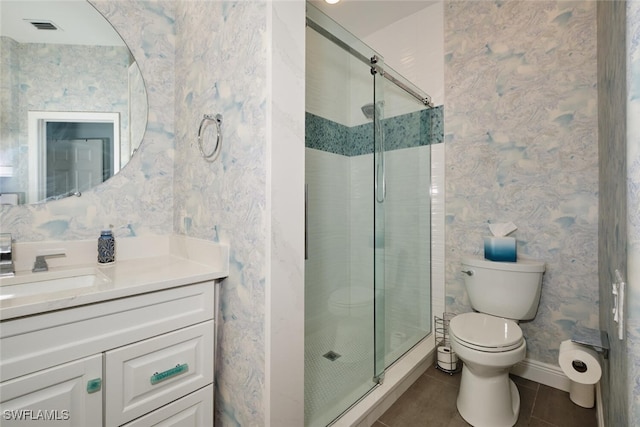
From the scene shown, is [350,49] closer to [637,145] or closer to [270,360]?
[637,145]

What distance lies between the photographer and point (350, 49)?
1.75m

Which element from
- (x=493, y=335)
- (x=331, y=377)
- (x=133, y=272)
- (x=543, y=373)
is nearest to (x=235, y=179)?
(x=133, y=272)

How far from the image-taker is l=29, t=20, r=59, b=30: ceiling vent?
1234 millimetres

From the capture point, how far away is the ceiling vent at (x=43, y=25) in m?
1.23

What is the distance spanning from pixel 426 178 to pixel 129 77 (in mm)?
1982

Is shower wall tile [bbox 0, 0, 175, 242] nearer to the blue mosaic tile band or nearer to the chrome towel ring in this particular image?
the chrome towel ring

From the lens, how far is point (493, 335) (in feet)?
4.92

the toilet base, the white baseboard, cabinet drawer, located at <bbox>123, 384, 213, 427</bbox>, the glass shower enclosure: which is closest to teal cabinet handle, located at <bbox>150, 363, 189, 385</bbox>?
cabinet drawer, located at <bbox>123, 384, 213, 427</bbox>

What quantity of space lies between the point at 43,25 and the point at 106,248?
101 cm

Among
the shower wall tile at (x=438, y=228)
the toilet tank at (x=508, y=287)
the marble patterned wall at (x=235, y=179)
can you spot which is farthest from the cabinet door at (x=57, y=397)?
the shower wall tile at (x=438, y=228)

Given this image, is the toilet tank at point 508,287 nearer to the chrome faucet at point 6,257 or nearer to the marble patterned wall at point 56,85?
the marble patterned wall at point 56,85

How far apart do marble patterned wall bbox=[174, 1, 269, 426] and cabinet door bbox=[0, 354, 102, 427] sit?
1.46ft

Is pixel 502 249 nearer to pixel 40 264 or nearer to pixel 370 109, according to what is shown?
pixel 370 109

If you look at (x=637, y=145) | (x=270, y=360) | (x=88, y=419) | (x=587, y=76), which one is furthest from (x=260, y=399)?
(x=587, y=76)
